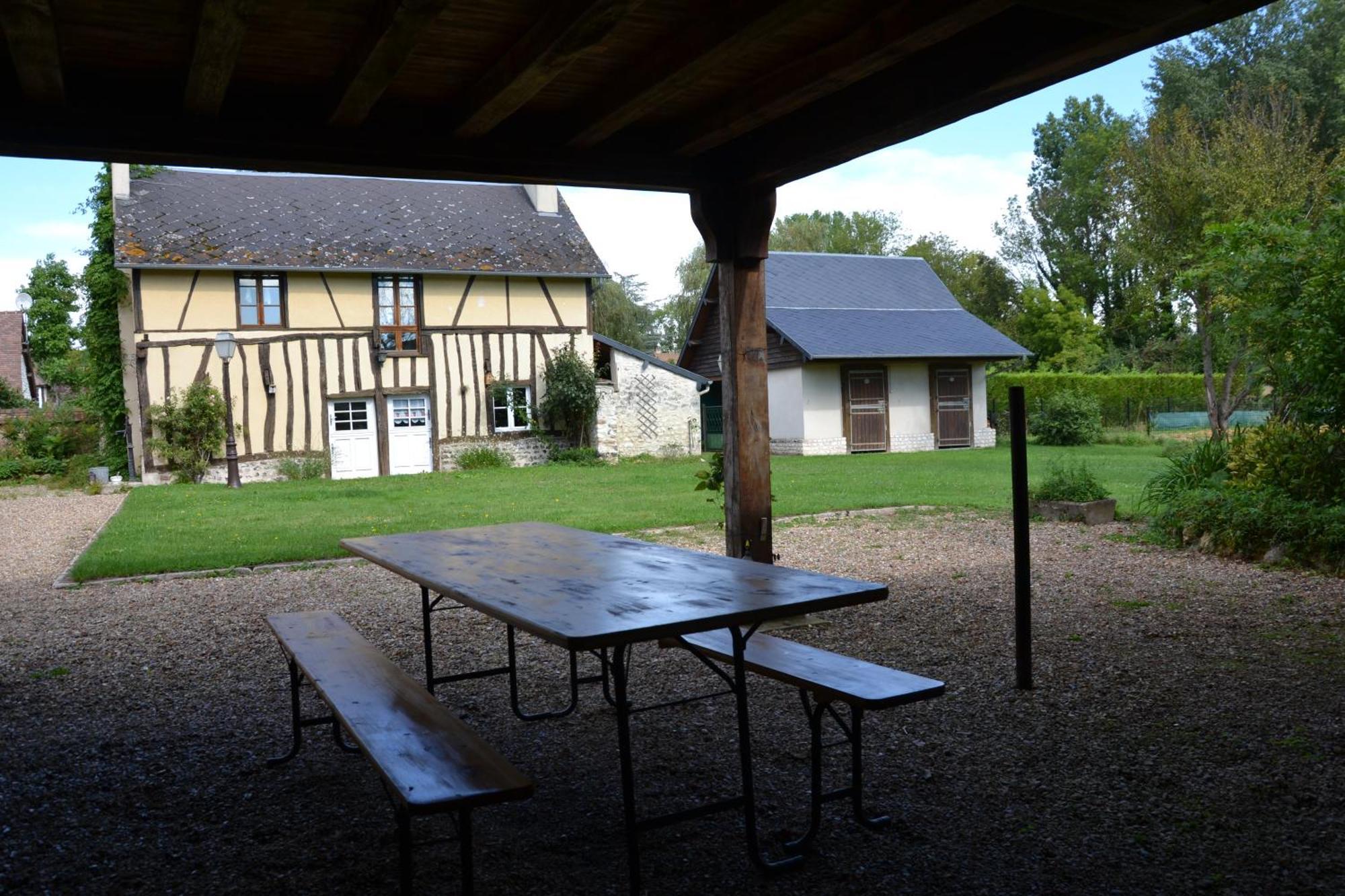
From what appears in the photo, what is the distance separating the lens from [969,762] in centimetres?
372

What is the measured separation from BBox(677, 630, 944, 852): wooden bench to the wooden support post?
221 cm

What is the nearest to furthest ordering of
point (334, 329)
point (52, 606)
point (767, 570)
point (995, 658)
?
1. point (767, 570)
2. point (995, 658)
3. point (52, 606)
4. point (334, 329)

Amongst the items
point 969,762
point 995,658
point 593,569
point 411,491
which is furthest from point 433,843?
point 411,491

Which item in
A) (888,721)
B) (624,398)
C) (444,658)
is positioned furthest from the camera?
(624,398)

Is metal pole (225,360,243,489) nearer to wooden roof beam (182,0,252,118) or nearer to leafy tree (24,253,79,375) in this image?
wooden roof beam (182,0,252,118)

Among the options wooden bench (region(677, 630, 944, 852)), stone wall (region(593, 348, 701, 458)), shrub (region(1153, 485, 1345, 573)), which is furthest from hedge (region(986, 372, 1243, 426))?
wooden bench (region(677, 630, 944, 852))

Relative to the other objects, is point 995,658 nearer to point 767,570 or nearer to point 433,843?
point 767,570

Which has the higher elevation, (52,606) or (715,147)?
(715,147)

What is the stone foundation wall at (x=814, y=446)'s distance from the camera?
23.3 m

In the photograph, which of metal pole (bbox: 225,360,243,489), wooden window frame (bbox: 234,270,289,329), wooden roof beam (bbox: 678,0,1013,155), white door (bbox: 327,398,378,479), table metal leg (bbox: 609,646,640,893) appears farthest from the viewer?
white door (bbox: 327,398,378,479)

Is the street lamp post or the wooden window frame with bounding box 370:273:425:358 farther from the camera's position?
the wooden window frame with bounding box 370:273:425:358

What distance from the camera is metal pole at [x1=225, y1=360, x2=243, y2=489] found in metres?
17.5

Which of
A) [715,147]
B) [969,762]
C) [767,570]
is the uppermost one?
[715,147]

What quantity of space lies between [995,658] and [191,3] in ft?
14.7
